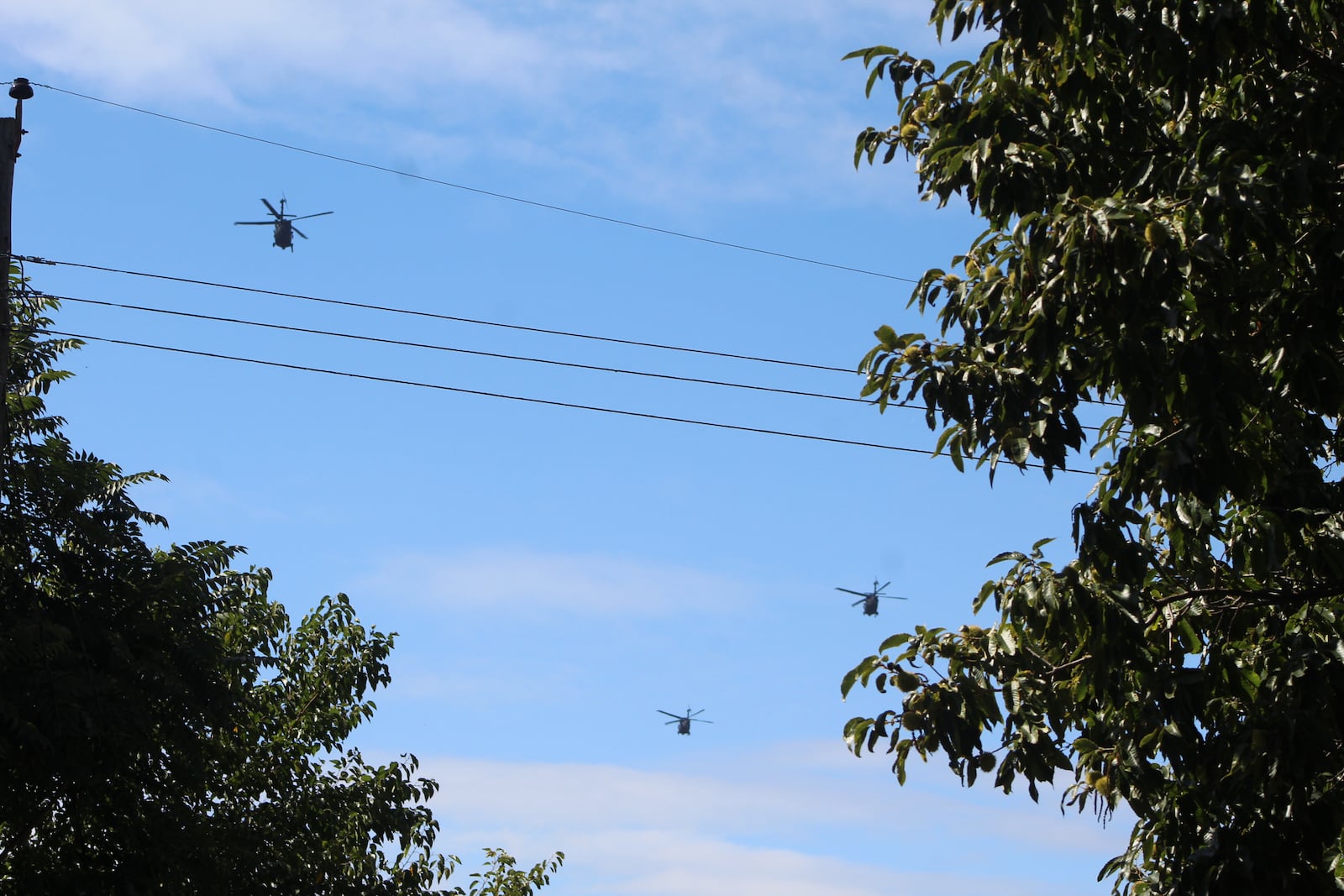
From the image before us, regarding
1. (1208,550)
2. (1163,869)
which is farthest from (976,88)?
(1163,869)

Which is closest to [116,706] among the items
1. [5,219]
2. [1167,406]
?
[5,219]

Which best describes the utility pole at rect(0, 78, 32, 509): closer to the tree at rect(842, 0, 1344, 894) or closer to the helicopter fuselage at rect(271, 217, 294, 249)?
the tree at rect(842, 0, 1344, 894)

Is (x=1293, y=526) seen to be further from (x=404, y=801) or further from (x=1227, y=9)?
(x=404, y=801)

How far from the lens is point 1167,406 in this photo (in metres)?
7.14

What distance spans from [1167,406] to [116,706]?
9.54 meters

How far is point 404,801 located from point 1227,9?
41.2ft

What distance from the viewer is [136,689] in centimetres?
1336

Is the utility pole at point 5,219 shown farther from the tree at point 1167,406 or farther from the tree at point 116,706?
the tree at point 1167,406

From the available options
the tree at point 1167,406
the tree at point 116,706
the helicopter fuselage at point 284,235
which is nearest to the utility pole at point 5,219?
the tree at point 116,706

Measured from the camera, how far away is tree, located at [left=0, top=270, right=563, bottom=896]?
42.1 feet

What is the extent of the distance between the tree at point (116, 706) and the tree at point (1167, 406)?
8037mm

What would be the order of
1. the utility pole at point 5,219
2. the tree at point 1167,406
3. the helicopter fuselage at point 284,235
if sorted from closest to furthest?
1. the tree at point 1167,406
2. the utility pole at point 5,219
3. the helicopter fuselage at point 284,235

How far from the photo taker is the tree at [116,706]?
12820mm

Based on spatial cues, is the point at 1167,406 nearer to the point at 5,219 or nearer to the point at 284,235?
the point at 5,219
